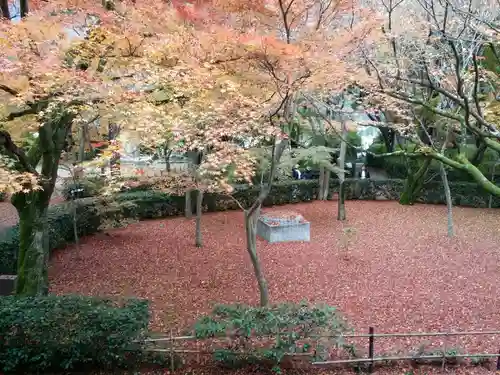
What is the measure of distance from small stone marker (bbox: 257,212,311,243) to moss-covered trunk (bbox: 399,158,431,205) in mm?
7181

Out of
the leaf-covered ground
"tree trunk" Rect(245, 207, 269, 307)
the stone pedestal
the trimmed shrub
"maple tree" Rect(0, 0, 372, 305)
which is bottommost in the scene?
the leaf-covered ground

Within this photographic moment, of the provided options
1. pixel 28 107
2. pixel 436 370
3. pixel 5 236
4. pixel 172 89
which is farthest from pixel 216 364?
pixel 5 236

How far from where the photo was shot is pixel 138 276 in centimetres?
986

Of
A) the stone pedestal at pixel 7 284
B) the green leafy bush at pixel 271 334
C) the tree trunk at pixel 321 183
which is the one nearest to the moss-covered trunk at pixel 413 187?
the tree trunk at pixel 321 183

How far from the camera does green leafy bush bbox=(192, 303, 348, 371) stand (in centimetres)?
591

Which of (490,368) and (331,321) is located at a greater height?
(331,321)

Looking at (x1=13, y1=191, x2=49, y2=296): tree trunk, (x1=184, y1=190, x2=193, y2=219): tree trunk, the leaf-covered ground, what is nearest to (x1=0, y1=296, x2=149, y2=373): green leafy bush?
the leaf-covered ground

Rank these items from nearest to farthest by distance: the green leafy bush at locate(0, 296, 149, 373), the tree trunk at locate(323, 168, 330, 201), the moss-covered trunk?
the green leafy bush at locate(0, 296, 149, 373), the moss-covered trunk, the tree trunk at locate(323, 168, 330, 201)

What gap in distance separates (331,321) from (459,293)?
15.1 ft

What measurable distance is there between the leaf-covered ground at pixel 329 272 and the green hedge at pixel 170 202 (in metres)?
0.60

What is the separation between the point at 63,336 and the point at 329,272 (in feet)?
21.5

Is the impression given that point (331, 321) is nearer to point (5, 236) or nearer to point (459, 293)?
point (459, 293)

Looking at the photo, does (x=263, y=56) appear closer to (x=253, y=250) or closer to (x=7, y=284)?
(x=253, y=250)

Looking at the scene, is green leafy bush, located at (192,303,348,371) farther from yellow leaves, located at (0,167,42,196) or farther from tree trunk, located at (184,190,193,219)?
tree trunk, located at (184,190,193,219)
